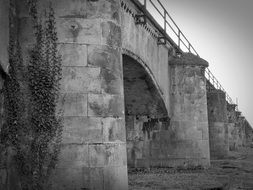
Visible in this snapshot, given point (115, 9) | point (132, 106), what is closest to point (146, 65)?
point (132, 106)

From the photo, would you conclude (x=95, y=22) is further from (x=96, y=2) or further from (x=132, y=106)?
(x=132, y=106)

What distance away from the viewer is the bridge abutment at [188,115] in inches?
719

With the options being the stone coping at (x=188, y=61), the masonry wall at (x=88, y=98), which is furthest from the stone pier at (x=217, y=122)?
the masonry wall at (x=88, y=98)

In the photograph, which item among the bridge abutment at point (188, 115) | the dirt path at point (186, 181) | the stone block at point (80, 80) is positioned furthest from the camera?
the bridge abutment at point (188, 115)

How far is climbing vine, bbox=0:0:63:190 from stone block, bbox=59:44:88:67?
12cm

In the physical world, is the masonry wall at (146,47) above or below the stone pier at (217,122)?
above

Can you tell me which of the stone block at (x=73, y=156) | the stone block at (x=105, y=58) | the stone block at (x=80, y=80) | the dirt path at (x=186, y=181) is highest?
the stone block at (x=105, y=58)

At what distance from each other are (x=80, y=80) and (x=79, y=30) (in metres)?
0.94

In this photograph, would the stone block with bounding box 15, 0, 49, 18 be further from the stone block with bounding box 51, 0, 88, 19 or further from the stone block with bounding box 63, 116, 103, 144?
the stone block with bounding box 63, 116, 103, 144

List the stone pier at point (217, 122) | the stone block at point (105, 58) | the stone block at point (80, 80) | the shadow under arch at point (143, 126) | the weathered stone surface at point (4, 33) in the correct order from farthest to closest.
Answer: the stone pier at point (217, 122) < the shadow under arch at point (143, 126) < the stone block at point (105, 58) < the stone block at point (80, 80) < the weathered stone surface at point (4, 33)

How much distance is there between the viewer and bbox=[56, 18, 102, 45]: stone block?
8.94 m

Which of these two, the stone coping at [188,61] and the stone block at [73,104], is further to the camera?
the stone coping at [188,61]

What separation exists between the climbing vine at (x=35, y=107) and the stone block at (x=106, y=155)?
0.65 metres

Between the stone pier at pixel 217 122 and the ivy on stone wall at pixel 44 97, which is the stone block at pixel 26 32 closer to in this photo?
the ivy on stone wall at pixel 44 97
